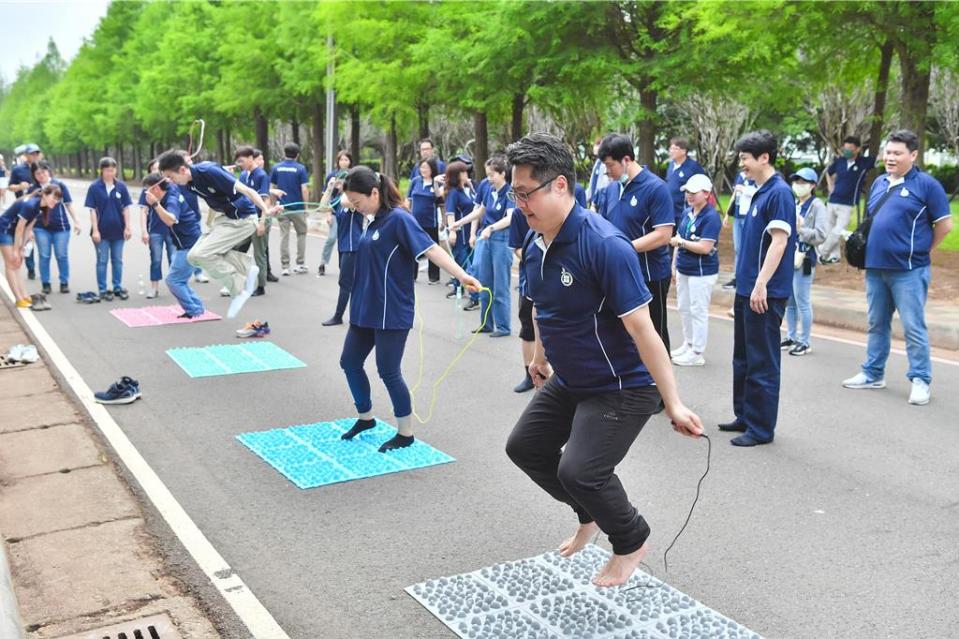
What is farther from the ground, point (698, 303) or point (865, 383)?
point (698, 303)

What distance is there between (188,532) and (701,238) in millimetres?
5663

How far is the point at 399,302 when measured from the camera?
19.8 feet

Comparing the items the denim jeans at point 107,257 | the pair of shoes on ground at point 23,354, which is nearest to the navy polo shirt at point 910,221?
the pair of shoes on ground at point 23,354

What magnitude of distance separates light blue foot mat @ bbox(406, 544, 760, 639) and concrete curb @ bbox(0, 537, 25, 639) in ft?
5.15

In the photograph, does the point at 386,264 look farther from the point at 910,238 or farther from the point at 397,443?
the point at 910,238

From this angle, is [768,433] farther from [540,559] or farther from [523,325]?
[540,559]

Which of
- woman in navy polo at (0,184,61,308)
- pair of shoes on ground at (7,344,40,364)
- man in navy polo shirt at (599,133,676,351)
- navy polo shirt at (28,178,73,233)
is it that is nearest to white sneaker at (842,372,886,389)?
man in navy polo shirt at (599,133,676,351)

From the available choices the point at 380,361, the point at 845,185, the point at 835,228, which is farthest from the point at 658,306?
the point at 845,185

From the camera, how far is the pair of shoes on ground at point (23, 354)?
8.75 m

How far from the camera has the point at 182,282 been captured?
11.1 m

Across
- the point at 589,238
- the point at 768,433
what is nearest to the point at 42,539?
the point at 589,238

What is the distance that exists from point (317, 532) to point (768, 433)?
3.29m

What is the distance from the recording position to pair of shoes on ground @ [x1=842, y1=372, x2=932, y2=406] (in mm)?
7578

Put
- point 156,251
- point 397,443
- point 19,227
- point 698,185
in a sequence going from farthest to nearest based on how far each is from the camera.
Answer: point 156,251
point 19,227
point 698,185
point 397,443
